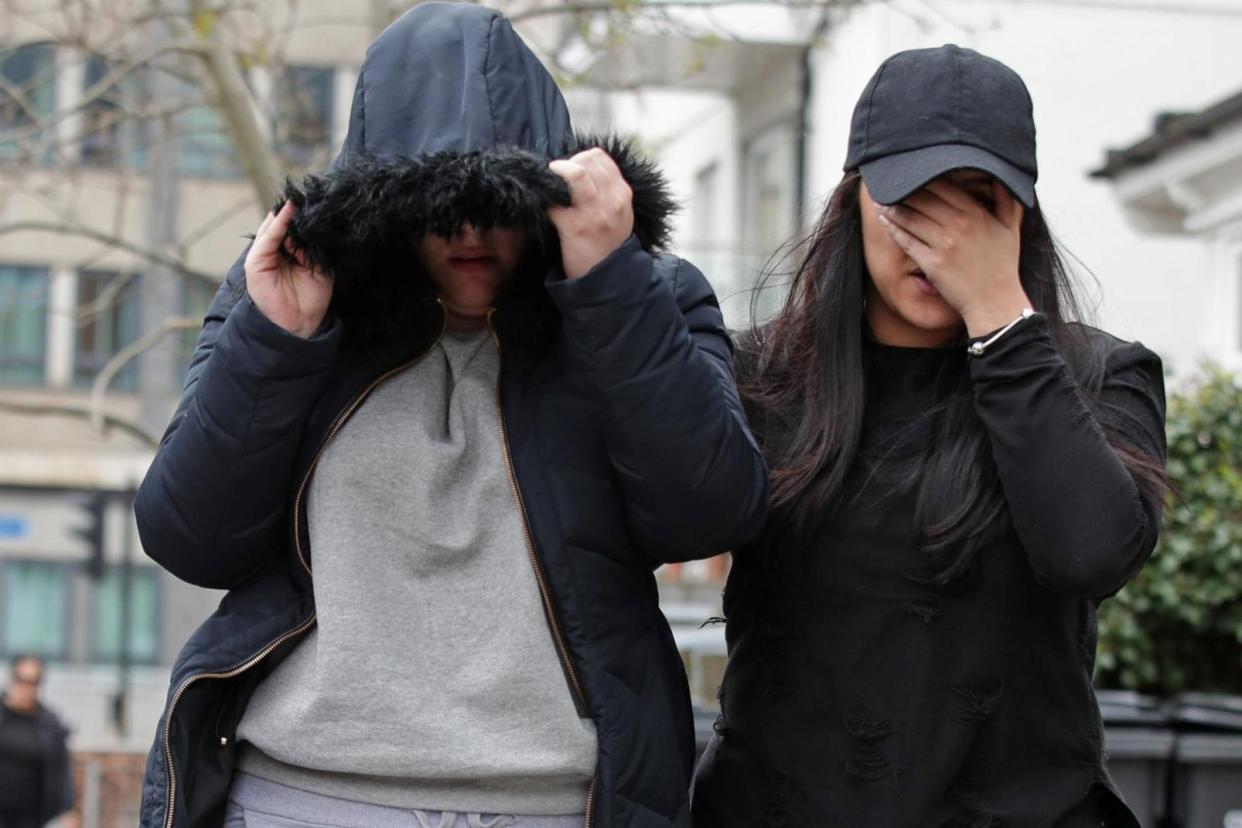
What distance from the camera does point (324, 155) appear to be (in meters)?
9.05

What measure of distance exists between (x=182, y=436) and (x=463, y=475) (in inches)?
13.7

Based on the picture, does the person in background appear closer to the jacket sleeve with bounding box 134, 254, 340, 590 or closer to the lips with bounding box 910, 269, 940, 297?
the jacket sleeve with bounding box 134, 254, 340, 590

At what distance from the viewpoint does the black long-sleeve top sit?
221cm

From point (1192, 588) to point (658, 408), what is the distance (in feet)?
14.8

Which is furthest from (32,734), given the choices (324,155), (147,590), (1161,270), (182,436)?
(147,590)

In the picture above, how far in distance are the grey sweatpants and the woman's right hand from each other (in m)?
0.57

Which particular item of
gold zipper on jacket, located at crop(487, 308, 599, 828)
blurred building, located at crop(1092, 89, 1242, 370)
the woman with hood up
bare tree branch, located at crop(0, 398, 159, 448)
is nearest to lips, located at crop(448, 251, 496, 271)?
the woman with hood up

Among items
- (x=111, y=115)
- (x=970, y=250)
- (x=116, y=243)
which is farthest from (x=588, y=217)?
(x=111, y=115)

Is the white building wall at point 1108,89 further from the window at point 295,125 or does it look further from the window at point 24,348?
the window at point 24,348

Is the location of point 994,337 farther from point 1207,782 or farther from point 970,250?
point 1207,782

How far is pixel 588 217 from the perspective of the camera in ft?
6.97

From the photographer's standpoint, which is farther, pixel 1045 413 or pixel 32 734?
pixel 32 734

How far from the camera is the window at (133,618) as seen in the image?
25.5 metres

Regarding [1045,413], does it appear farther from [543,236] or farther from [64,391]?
[64,391]
